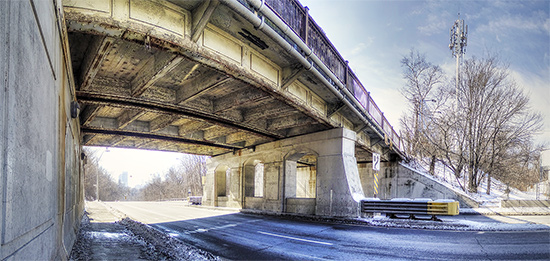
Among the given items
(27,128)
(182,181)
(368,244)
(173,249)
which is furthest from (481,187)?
(182,181)

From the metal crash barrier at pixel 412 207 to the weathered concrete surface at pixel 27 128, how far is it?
1353 centimetres

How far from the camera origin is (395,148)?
82.5ft

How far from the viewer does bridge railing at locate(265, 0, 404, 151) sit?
9.85 meters

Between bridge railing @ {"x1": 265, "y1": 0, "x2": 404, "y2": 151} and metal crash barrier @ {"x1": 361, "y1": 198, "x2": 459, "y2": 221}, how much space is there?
485 cm

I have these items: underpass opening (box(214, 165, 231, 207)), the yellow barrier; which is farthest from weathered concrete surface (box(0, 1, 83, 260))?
underpass opening (box(214, 165, 231, 207))

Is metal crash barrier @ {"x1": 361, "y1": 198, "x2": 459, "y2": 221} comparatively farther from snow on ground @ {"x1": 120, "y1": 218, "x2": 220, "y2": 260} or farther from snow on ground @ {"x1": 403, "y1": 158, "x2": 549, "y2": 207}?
snow on ground @ {"x1": 403, "y1": 158, "x2": 549, "y2": 207}

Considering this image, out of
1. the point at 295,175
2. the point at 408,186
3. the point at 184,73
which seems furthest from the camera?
the point at 408,186

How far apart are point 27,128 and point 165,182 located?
3443 inches

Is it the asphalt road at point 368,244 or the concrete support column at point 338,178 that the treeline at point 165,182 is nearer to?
the concrete support column at point 338,178

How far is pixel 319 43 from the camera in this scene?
12359mm

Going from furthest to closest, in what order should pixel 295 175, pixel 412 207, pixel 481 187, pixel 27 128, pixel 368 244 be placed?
pixel 481 187 → pixel 295 175 → pixel 412 207 → pixel 368 244 → pixel 27 128

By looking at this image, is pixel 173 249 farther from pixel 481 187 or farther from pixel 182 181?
pixel 182 181

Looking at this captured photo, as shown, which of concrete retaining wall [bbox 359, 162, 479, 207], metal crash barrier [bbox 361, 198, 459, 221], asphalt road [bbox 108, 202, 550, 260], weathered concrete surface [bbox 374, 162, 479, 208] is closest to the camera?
asphalt road [bbox 108, 202, 550, 260]

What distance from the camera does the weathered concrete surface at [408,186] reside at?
2408cm
